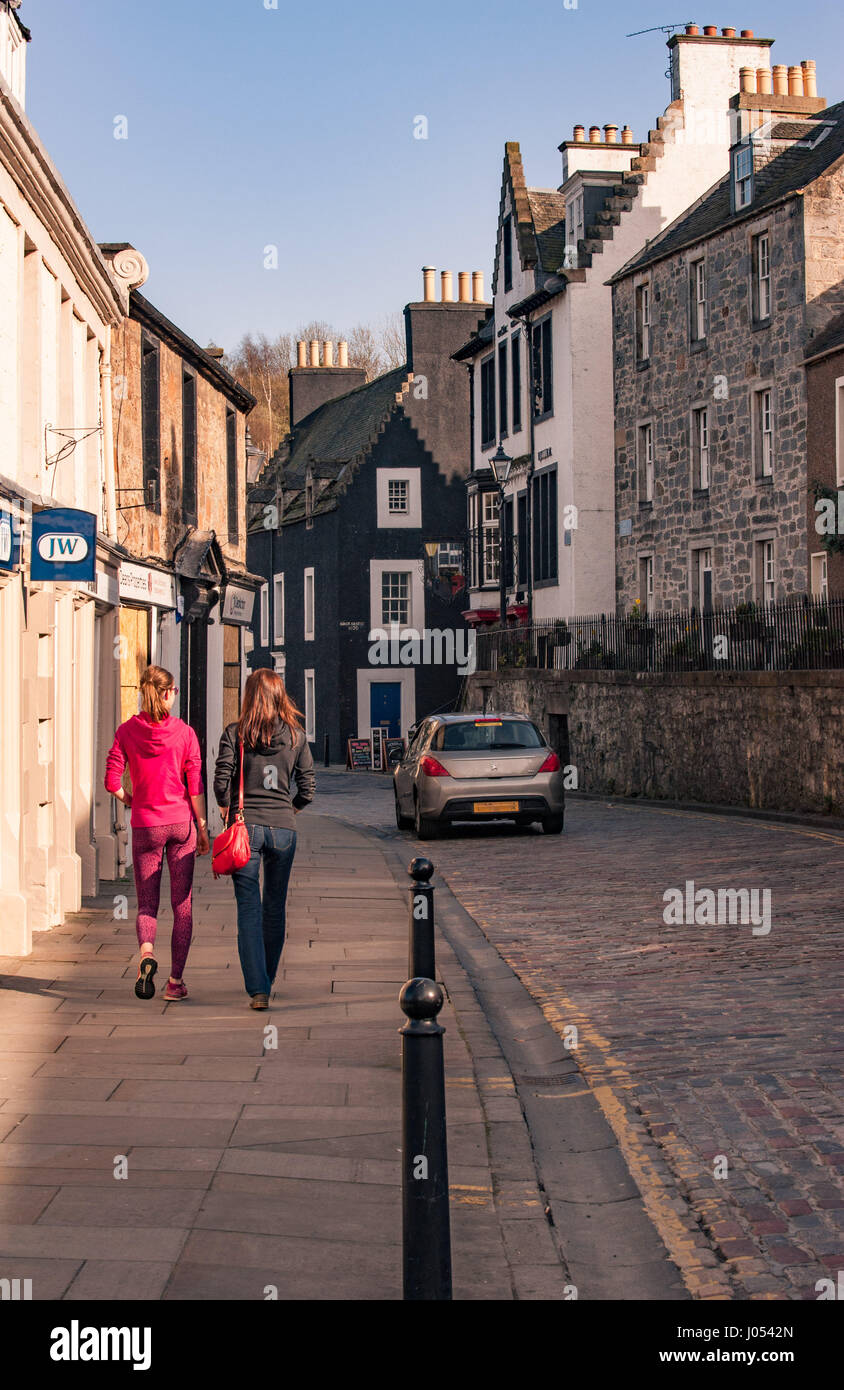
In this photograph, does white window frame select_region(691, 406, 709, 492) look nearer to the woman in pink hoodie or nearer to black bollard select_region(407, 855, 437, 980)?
the woman in pink hoodie

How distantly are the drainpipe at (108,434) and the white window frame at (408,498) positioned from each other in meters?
36.8

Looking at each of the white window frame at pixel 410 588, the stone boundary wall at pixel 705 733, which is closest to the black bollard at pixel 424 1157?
the stone boundary wall at pixel 705 733

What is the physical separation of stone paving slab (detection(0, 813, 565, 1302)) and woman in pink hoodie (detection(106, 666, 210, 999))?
467 millimetres

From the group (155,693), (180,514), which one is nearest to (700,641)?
(180,514)

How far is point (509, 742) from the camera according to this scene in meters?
20.4

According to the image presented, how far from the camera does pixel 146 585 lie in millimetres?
18719

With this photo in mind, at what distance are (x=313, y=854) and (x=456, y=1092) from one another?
12275 mm

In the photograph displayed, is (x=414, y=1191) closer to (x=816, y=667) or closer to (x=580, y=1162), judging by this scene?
(x=580, y=1162)

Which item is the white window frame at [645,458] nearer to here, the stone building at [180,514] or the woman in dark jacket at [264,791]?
the stone building at [180,514]

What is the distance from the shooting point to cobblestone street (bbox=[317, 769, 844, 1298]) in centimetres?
517

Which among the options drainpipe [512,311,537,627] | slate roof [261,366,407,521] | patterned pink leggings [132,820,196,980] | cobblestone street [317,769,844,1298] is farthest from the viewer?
slate roof [261,366,407,521]

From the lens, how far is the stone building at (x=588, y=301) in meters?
39.4

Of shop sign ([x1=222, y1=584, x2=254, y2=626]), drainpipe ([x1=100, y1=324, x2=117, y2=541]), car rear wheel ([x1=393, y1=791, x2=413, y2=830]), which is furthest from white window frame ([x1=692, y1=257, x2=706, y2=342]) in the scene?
drainpipe ([x1=100, y1=324, x2=117, y2=541])
